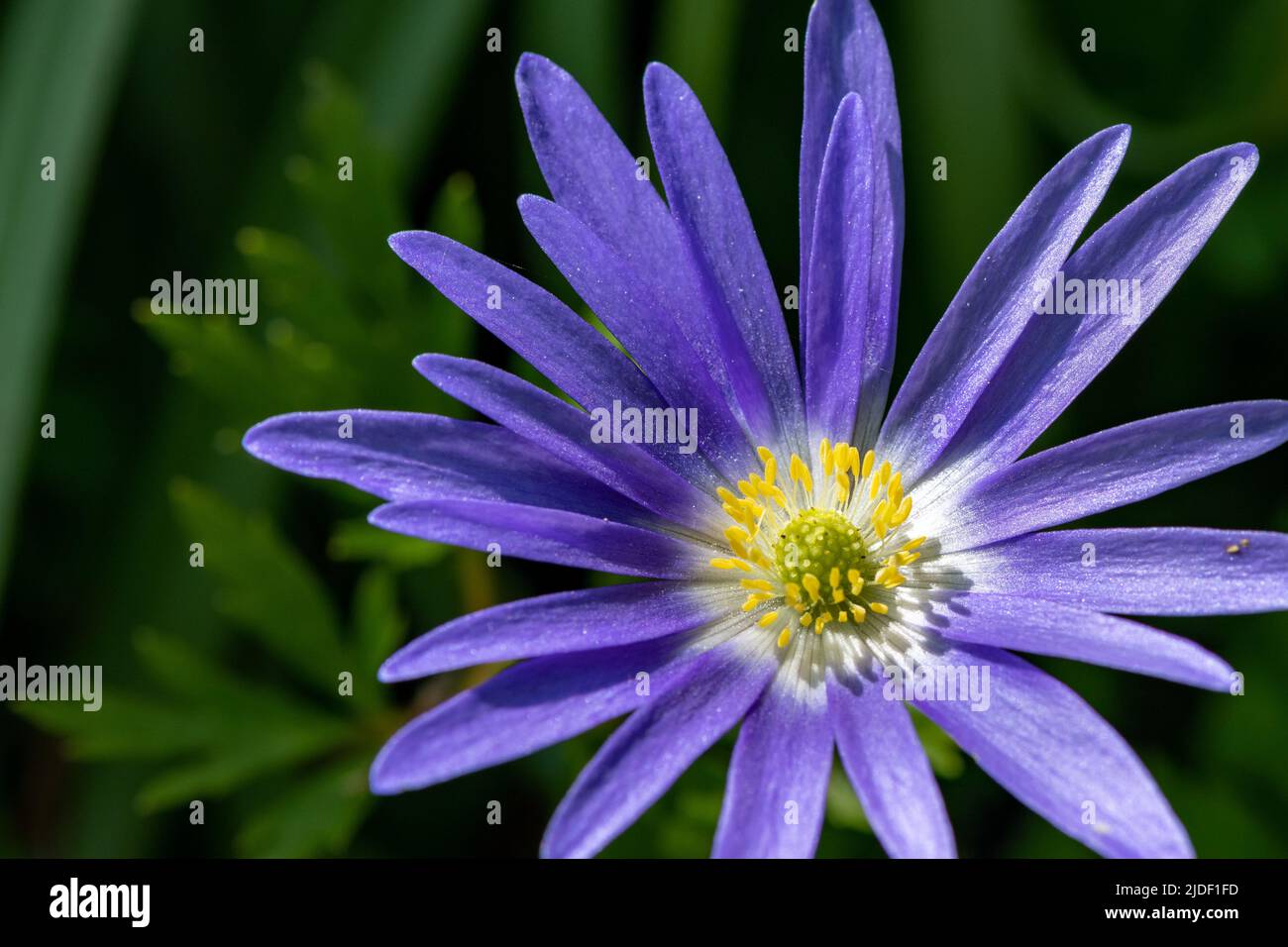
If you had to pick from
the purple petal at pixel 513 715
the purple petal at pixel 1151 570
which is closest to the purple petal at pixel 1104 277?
the purple petal at pixel 1151 570

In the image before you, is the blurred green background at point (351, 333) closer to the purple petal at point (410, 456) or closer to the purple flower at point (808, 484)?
the purple flower at point (808, 484)

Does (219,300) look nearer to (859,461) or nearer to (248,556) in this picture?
(248,556)

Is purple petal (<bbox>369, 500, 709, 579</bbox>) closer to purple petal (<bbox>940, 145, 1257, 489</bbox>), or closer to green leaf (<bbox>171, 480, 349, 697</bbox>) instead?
purple petal (<bbox>940, 145, 1257, 489</bbox>)

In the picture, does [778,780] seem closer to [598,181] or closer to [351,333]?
[598,181]

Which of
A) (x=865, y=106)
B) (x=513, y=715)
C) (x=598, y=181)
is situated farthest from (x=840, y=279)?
(x=513, y=715)

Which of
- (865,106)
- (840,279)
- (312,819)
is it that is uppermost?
(865,106)

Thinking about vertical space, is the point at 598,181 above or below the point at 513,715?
above

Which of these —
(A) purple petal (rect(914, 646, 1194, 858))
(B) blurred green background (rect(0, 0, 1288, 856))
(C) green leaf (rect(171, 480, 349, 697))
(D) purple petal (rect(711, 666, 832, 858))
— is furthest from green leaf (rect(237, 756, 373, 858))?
(A) purple petal (rect(914, 646, 1194, 858))
